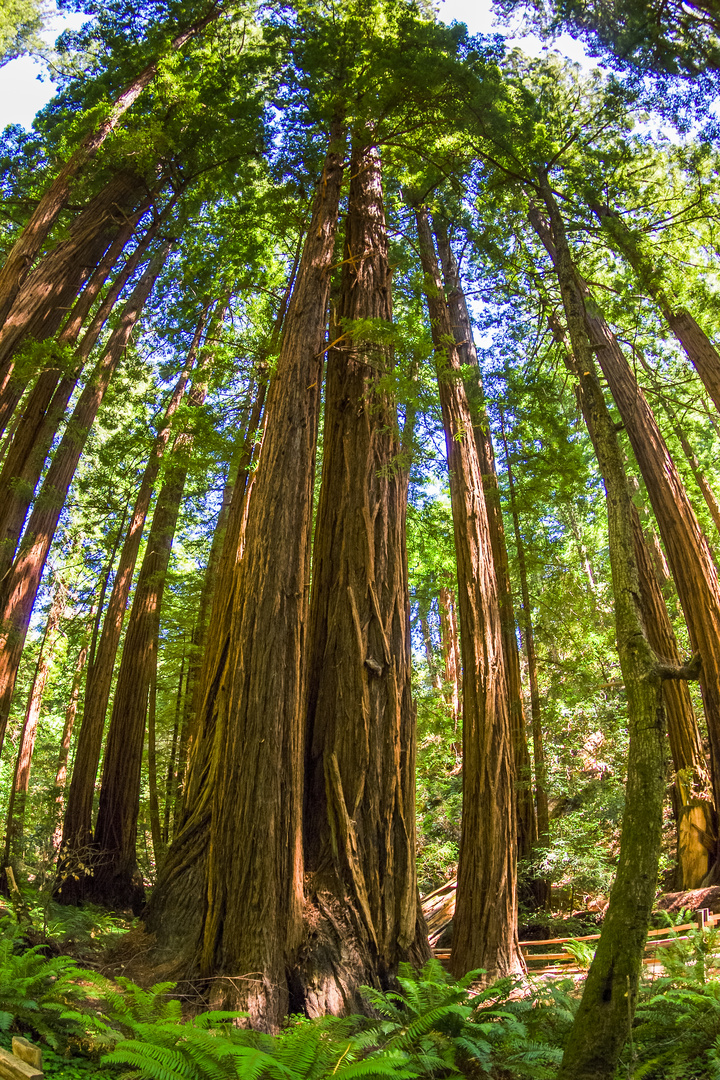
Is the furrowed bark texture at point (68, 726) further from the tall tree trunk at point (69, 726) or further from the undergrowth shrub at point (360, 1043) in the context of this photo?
the undergrowth shrub at point (360, 1043)

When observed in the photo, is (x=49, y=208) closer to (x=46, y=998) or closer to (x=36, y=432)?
(x=36, y=432)

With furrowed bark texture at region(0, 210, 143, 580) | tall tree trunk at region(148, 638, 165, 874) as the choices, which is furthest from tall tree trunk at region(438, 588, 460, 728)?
furrowed bark texture at region(0, 210, 143, 580)

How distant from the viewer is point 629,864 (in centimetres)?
240

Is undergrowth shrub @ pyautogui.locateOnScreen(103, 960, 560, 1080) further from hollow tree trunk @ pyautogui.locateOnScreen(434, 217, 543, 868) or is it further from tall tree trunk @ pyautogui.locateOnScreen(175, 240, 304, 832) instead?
hollow tree trunk @ pyautogui.locateOnScreen(434, 217, 543, 868)

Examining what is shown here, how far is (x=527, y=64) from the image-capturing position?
34.5 feet

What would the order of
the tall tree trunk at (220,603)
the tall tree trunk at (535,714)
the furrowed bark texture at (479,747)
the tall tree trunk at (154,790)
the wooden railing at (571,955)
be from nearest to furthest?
the wooden railing at (571,955) → the furrowed bark texture at (479,747) → the tall tree trunk at (220,603) → the tall tree trunk at (535,714) → the tall tree trunk at (154,790)

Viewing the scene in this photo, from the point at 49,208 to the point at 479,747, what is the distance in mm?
7205

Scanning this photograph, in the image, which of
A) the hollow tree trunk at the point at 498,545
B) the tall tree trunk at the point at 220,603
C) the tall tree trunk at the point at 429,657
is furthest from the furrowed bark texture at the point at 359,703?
the tall tree trunk at the point at 429,657

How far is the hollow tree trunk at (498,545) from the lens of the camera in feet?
27.9

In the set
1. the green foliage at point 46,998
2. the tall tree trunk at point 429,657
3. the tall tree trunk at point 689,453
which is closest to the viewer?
the green foliage at point 46,998

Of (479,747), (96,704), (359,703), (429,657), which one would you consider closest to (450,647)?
(429,657)

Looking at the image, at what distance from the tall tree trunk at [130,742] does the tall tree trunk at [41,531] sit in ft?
4.15

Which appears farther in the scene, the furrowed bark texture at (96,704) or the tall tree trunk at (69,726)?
the tall tree trunk at (69,726)

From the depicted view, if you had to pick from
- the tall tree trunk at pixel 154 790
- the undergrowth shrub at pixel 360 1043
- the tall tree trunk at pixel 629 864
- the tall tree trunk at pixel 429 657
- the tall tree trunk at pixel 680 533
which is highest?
the tall tree trunk at pixel 429 657
